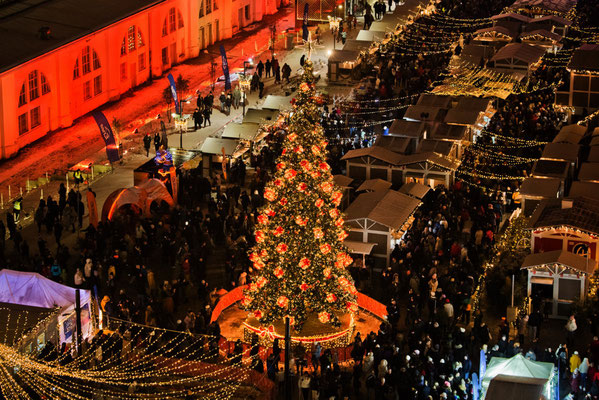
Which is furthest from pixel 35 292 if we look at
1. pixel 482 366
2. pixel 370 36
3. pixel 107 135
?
pixel 370 36

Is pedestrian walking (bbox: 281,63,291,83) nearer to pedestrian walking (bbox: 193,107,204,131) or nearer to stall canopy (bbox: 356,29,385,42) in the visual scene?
stall canopy (bbox: 356,29,385,42)

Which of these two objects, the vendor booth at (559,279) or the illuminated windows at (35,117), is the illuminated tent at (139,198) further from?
the vendor booth at (559,279)

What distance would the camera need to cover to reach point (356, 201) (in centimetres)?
4175

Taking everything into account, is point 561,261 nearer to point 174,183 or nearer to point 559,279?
point 559,279

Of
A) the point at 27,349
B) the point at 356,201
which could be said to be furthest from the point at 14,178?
the point at 27,349

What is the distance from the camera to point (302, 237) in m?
33.8

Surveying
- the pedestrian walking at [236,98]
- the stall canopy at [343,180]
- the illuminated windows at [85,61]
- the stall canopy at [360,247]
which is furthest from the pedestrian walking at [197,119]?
the stall canopy at [360,247]

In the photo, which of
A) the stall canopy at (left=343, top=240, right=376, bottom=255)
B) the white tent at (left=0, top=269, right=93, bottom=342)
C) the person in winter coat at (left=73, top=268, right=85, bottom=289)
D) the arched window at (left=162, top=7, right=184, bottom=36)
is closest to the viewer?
the white tent at (left=0, top=269, right=93, bottom=342)

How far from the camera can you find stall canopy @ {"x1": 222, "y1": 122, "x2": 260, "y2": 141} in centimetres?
4984

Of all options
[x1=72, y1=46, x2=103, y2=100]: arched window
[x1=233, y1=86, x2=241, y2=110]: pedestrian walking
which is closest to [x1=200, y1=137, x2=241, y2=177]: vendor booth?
[x1=233, y1=86, x2=241, y2=110]: pedestrian walking

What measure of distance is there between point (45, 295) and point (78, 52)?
22.4m

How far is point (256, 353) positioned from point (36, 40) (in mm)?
23840

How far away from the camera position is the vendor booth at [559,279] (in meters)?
37.0

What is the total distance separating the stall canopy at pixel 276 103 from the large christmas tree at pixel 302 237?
758 inches
